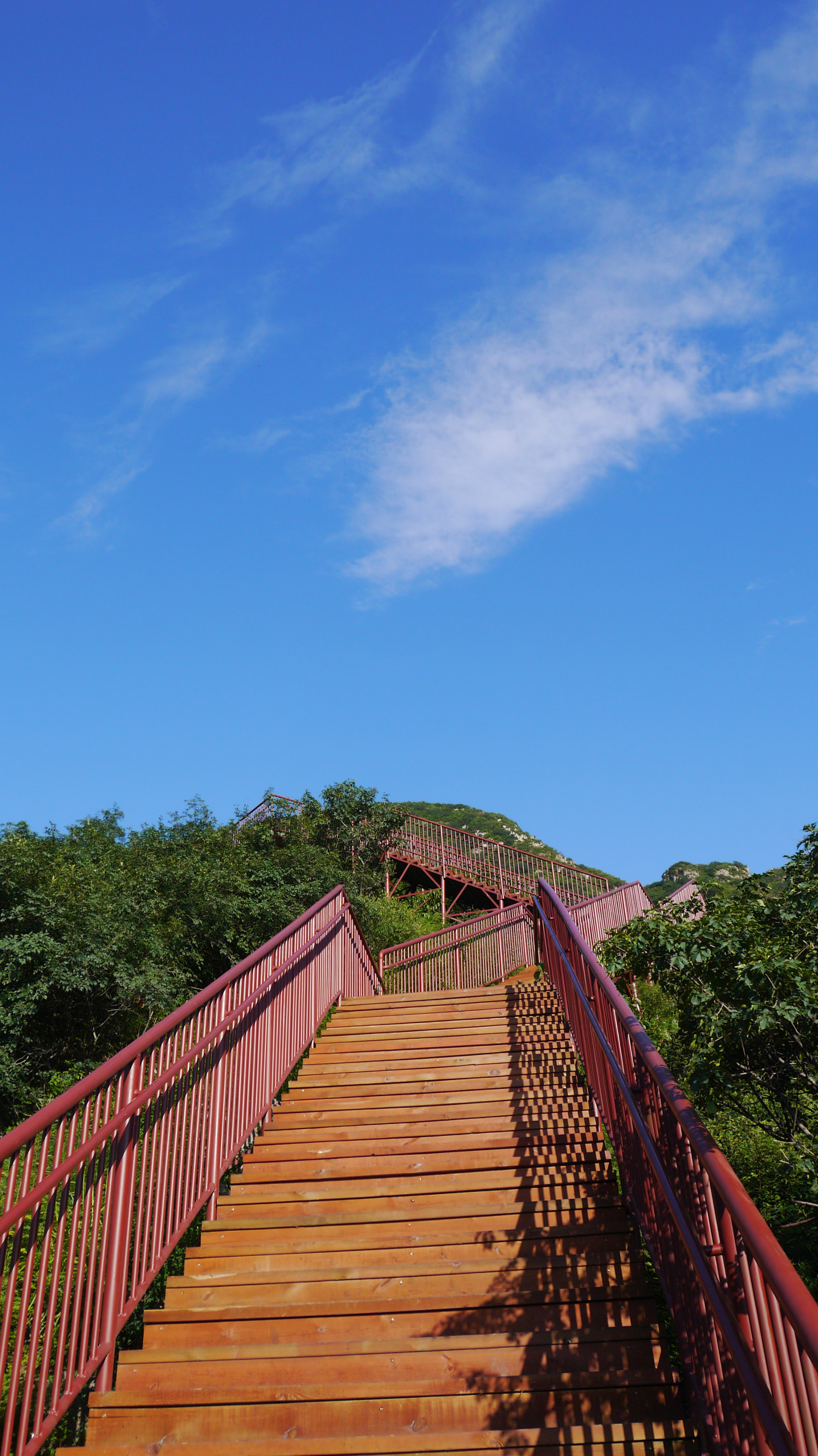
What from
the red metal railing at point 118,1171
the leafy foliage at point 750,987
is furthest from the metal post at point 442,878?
the red metal railing at point 118,1171

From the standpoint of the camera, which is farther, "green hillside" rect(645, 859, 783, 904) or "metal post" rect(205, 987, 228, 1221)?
"green hillside" rect(645, 859, 783, 904)

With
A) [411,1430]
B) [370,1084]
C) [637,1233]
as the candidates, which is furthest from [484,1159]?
[411,1430]

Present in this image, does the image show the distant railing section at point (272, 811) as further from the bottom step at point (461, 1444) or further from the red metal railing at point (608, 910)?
the bottom step at point (461, 1444)

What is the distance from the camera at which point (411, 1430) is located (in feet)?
10.9

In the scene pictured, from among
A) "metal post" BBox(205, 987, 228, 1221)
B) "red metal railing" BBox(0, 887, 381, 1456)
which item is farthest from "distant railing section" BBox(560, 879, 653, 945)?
"metal post" BBox(205, 987, 228, 1221)

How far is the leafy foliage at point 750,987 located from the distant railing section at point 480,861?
18694mm

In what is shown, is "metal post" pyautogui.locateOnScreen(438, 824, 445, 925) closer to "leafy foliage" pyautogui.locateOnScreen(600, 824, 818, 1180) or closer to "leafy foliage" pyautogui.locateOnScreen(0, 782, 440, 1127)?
"leafy foliage" pyautogui.locateOnScreen(0, 782, 440, 1127)

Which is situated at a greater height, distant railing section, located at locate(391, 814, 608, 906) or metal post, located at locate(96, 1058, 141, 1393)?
distant railing section, located at locate(391, 814, 608, 906)

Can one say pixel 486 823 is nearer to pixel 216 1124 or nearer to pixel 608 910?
pixel 608 910

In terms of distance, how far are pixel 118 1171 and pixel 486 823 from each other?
45746 millimetres

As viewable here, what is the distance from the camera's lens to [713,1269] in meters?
2.73

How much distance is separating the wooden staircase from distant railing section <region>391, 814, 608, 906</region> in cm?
2011

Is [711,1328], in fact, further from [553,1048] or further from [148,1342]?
[553,1048]

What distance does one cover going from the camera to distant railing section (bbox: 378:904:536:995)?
16.0 metres
